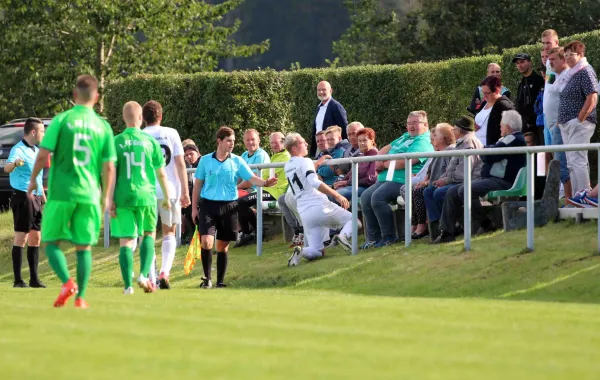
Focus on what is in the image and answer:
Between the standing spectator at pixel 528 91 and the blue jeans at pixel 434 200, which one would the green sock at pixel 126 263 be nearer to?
the blue jeans at pixel 434 200

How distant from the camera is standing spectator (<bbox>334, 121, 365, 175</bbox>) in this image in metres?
18.4

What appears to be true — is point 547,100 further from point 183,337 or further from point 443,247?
point 183,337

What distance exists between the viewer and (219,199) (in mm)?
17047

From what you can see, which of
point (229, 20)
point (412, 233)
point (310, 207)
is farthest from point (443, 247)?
point (229, 20)

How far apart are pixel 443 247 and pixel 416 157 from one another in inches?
50.8

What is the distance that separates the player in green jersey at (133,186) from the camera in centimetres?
1370

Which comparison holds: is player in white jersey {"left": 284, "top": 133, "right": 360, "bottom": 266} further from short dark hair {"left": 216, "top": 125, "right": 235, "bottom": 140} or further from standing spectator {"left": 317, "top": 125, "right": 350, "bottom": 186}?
standing spectator {"left": 317, "top": 125, "right": 350, "bottom": 186}

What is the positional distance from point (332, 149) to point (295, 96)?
7632 millimetres

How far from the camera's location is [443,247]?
15.8 metres

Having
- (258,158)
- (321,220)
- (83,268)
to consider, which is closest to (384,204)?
(321,220)

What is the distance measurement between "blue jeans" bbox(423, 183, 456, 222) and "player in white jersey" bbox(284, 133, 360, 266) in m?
1.26

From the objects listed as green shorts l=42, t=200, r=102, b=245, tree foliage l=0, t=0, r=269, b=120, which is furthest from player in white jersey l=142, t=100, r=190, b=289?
tree foliage l=0, t=0, r=269, b=120

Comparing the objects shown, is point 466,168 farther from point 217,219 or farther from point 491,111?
point 217,219

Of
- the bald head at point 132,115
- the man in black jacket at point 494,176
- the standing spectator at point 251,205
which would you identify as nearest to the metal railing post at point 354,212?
the man in black jacket at point 494,176
